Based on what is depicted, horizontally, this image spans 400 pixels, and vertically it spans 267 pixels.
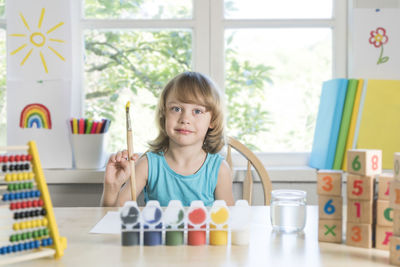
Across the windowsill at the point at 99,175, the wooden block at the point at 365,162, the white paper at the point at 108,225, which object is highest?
the wooden block at the point at 365,162

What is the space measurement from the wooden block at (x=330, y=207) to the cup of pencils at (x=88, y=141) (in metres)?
1.29

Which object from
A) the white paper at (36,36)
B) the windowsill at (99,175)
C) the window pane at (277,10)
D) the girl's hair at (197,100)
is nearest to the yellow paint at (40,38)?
the white paper at (36,36)

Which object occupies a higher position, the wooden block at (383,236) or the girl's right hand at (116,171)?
the girl's right hand at (116,171)

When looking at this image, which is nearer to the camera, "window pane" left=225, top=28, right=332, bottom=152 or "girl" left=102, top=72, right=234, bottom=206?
"girl" left=102, top=72, right=234, bottom=206

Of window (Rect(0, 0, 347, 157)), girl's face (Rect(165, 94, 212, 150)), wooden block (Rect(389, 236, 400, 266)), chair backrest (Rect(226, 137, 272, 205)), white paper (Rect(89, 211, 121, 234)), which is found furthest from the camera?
window (Rect(0, 0, 347, 157))

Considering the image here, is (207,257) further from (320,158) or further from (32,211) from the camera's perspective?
(320,158)

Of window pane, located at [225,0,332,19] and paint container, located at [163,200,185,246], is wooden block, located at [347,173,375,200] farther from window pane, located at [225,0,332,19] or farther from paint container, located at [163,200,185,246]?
window pane, located at [225,0,332,19]

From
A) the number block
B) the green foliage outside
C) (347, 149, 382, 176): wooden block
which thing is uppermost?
the green foliage outside

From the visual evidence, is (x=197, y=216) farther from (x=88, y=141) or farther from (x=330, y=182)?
(x=88, y=141)

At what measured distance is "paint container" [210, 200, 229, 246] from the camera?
38.4 inches

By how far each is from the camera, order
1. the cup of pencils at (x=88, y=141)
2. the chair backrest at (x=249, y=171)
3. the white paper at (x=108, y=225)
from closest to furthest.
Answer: the white paper at (x=108, y=225) < the chair backrest at (x=249, y=171) < the cup of pencils at (x=88, y=141)

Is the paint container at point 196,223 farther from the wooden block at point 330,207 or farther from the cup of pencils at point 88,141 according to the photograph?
the cup of pencils at point 88,141

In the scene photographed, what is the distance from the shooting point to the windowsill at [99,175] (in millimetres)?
2080

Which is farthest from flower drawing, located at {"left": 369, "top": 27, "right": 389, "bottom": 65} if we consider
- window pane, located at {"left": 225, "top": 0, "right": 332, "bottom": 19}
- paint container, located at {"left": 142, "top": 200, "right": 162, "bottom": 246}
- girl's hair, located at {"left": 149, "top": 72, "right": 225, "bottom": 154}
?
paint container, located at {"left": 142, "top": 200, "right": 162, "bottom": 246}
